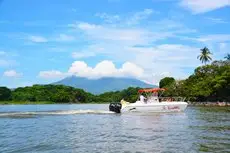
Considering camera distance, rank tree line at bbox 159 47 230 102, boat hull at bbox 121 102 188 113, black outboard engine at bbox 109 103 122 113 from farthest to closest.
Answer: tree line at bbox 159 47 230 102 → black outboard engine at bbox 109 103 122 113 → boat hull at bbox 121 102 188 113

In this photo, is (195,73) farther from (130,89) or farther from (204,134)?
(204,134)

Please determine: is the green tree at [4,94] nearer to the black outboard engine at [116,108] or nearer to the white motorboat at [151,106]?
the black outboard engine at [116,108]

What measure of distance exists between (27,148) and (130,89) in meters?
170

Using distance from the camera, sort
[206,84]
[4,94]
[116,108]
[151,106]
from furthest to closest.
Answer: [4,94] < [206,84] < [116,108] < [151,106]

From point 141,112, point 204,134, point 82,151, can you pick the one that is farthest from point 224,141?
point 141,112

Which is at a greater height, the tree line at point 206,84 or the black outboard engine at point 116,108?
the tree line at point 206,84

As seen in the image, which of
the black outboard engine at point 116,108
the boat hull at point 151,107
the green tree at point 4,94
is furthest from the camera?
the green tree at point 4,94

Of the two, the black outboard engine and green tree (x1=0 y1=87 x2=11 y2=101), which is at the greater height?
green tree (x1=0 y1=87 x2=11 y2=101)

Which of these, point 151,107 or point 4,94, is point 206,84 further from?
point 4,94

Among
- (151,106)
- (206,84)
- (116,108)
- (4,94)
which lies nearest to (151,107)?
(151,106)

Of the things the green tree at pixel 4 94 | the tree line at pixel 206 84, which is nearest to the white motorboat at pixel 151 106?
the tree line at pixel 206 84

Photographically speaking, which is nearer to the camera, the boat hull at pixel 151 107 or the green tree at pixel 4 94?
the boat hull at pixel 151 107

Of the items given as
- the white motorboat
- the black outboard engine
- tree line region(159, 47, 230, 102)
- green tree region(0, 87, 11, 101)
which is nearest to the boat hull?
the white motorboat

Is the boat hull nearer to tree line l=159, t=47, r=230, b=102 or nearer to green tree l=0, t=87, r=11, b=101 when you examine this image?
tree line l=159, t=47, r=230, b=102
